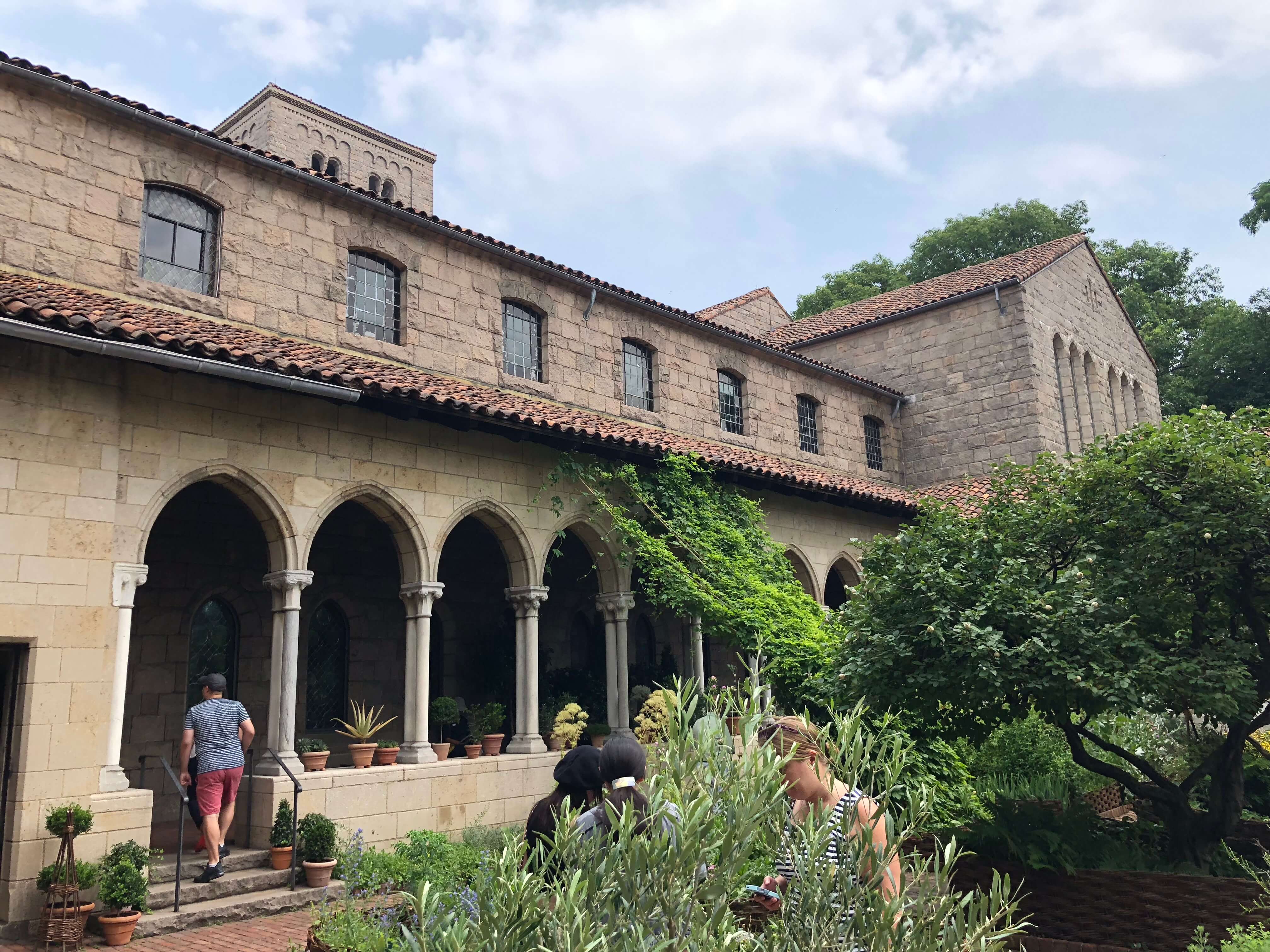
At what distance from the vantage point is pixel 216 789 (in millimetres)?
7953

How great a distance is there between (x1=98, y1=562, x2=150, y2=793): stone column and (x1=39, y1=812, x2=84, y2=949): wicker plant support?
2.03 feet

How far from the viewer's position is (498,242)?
533 inches

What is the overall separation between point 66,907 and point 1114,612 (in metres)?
7.48

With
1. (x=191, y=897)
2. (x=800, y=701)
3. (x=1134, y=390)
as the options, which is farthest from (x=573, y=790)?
(x=1134, y=390)

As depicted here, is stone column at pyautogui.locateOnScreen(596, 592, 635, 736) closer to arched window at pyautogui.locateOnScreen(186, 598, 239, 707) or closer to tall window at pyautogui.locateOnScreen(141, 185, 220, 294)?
arched window at pyautogui.locateOnScreen(186, 598, 239, 707)

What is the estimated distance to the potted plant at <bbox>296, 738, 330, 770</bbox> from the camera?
9.07m

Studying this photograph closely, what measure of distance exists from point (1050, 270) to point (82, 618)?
1955cm

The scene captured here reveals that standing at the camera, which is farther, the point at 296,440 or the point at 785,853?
the point at 296,440

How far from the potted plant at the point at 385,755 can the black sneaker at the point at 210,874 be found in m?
2.02

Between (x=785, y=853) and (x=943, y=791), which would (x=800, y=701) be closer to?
(x=943, y=791)

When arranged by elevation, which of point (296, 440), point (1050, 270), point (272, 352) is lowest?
point (296, 440)

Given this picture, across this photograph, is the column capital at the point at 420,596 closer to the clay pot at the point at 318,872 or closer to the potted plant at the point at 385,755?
the potted plant at the point at 385,755

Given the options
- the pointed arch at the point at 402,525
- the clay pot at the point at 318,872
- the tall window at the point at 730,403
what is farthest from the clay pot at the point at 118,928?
the tall window at the point at 730,403

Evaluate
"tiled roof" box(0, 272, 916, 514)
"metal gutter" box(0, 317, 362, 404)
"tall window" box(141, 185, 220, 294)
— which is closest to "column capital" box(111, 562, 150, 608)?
"metal gutter" box(0, 317, 362, 404)
